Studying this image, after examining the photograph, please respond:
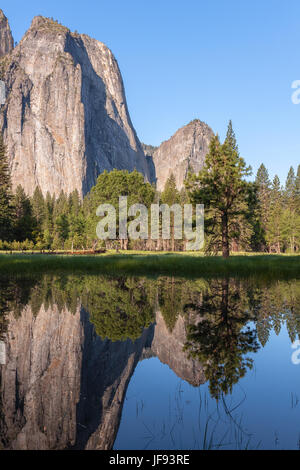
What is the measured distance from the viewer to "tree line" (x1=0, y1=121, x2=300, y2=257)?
2623 centimetres

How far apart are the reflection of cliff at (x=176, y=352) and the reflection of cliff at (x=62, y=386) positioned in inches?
10.3

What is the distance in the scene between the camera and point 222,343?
444cm

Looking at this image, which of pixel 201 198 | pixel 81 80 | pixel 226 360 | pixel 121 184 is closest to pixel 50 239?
pixel 121 184

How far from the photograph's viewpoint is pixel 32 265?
59.3 feet

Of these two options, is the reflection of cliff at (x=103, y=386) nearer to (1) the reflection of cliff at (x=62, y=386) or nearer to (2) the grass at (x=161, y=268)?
(1) the reflection of cliff at (x=62, y=386)

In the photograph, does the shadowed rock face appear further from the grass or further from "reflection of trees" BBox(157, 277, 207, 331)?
the grass

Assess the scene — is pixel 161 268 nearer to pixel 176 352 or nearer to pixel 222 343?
pixel 222 343

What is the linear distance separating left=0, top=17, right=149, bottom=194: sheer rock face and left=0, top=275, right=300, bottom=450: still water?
14594cm

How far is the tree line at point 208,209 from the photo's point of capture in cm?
2623

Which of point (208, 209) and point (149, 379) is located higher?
point (208, 209)

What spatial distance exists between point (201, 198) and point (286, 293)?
16.9 m

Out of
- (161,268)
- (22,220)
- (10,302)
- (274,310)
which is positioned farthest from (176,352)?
(22,220)

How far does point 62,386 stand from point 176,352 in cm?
171

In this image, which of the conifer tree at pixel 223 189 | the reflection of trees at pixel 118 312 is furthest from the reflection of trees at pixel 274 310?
the conifer tree at pixel 223 189
